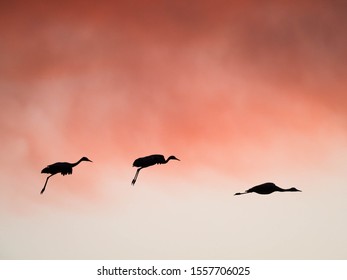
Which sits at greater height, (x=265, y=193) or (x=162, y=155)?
(x=162, y=155)

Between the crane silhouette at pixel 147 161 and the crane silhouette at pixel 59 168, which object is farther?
the crane silhouette at pixel 59 168

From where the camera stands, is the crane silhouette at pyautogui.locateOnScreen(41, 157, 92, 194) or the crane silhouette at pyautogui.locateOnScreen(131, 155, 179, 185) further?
the crane silhouette at pyautogui.locateOnScreen(41, 157, 92, 194)
